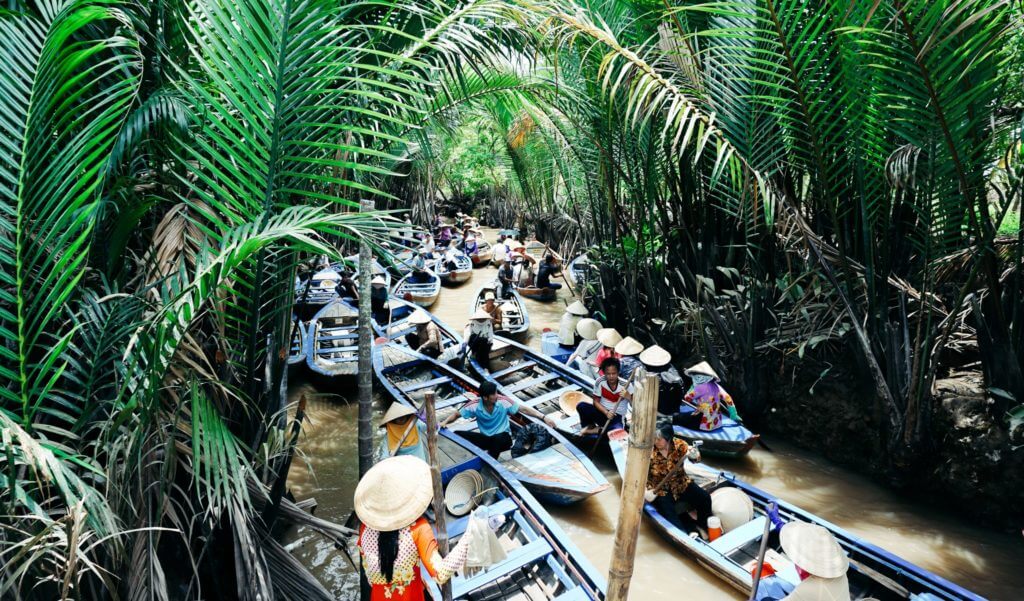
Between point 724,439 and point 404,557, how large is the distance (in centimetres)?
445

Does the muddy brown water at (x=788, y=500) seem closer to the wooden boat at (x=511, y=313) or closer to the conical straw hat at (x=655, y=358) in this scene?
the conical straw hat at (x=655, y=358)

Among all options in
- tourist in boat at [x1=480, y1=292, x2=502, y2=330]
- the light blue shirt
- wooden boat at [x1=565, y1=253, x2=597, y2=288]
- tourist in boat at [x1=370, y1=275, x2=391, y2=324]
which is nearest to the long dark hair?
the light blue shirt

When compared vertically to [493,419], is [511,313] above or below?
above

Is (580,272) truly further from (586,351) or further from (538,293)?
(586,351)

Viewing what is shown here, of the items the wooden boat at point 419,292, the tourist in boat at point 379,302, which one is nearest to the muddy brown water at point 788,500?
the tourist in boat at point 379,302

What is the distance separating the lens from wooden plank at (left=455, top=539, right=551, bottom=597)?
3901 mm

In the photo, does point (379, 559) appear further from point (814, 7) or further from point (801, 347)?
point (814, 7)

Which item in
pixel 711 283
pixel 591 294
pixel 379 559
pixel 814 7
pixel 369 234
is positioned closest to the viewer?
pixel 369 234

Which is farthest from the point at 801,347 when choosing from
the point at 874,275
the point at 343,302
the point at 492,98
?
the point at 343,302

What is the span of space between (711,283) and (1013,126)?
348cm

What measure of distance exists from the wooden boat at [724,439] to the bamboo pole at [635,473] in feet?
14.1

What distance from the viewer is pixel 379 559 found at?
8.79 ft

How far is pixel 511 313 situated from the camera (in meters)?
11.7

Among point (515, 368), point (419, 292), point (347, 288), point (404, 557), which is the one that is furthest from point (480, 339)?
point (404, 557)
